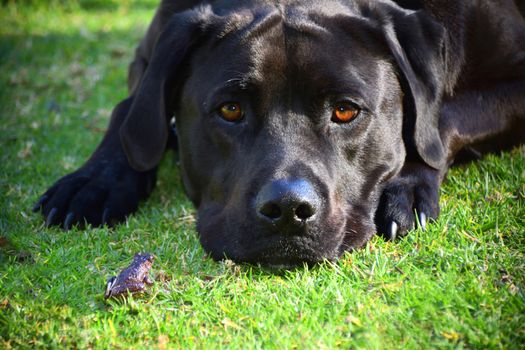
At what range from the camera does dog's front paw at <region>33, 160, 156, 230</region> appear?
3.23 meters

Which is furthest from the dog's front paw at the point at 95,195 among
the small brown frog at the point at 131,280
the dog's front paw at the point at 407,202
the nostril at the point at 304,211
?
the dog's front paw at the point at 407,202

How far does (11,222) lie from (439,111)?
7.14 ft

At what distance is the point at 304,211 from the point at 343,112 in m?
0.56

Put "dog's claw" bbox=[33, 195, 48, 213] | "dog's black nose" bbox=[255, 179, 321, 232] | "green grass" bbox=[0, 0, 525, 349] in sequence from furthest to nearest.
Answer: "dog's claw" bbox=[33, 195, 48, 213] < "dog's black nose" bbox=[255, 179, 321, 232] < "green grass" bbox=[0, 0, 525, 349]

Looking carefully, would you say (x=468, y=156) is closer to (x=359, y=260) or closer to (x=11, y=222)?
(x=359, y=260)

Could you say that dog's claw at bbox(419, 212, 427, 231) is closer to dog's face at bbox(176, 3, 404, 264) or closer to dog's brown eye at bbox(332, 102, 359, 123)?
dog's face at bbox(176, 3, 404, 264)

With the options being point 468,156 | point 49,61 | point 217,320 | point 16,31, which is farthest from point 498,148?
point 16,31

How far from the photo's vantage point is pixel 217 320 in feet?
7.66

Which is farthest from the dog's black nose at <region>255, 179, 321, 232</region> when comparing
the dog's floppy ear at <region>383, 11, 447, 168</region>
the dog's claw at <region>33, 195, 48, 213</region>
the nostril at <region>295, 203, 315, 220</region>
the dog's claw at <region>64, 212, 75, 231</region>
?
the dog's claw at <region>33, 195, 48, 213</region>

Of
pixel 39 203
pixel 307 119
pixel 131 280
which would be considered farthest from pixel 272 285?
pixel 39 203

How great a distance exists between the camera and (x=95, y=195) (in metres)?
3.30

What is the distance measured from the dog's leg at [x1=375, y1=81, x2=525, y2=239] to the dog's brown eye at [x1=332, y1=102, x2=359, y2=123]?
0.40m

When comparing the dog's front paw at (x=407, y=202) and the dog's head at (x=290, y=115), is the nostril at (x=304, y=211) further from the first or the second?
the dog's front paw at (x=407, y=202)

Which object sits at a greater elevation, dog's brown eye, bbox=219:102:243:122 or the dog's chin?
dog's brown eye, bbox=219:102:243:122
